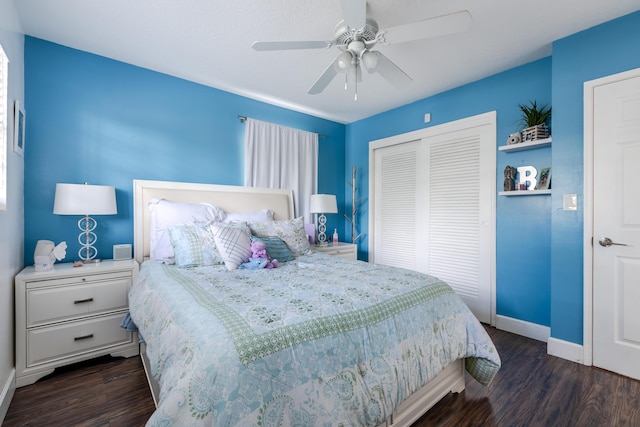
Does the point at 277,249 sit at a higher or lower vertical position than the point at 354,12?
lower

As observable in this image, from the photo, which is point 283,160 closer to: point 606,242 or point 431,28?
point 431,28

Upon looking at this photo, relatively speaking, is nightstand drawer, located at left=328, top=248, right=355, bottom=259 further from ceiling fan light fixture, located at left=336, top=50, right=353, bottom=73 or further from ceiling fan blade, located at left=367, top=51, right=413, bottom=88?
ceiling fan light fixture, located at left=336, top=50, right=353, bottom=73

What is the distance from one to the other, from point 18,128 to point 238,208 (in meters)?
1.81

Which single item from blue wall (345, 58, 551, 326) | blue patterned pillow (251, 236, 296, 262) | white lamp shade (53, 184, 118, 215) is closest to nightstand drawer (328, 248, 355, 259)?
blue patterned pillow (251, 236, 296, 262)

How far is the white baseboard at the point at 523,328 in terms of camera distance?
265 centimetres

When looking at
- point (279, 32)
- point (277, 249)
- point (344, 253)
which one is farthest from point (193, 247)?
point (344, 253)

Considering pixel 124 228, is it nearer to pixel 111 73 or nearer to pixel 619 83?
pixel 111 73

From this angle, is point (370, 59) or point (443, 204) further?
point (443, 204)

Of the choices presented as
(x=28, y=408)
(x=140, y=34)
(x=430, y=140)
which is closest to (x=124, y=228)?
(x=28, y=408)

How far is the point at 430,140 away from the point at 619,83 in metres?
1.67

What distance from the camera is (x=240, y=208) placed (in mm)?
3281

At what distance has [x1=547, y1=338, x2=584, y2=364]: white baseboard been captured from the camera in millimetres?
2252

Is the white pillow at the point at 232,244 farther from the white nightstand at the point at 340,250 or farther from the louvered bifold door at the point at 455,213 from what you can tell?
the louvered bifold door at the point at 455,213

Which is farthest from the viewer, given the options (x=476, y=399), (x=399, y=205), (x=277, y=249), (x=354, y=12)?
(x=399, y=205)
